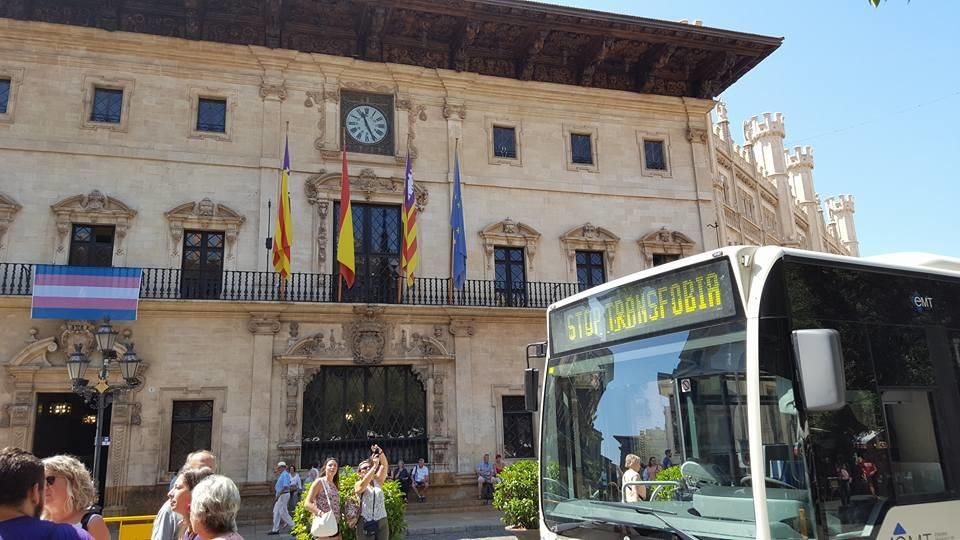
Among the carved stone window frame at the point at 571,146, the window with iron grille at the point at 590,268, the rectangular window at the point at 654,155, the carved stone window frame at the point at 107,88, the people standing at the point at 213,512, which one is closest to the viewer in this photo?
the people standing at the point at 213,512

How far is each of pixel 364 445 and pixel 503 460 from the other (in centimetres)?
378

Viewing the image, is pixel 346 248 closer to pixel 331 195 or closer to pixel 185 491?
pixel 331 195

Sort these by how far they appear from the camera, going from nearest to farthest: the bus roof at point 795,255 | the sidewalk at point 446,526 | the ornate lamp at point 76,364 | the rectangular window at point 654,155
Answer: the bus roof at point 795,255 → the ornate lamp at point 76,364 → the sidewalk at point 446,526 → the rectangular window at point 654,155

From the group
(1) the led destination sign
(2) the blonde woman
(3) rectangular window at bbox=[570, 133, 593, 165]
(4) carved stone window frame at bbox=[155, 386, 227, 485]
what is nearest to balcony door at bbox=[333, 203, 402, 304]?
(4) carved stone window frame at bbox=[155, 386, 227, 485]

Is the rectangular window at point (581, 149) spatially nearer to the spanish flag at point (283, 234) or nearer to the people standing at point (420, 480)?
the spanish flag at point (283, 234)

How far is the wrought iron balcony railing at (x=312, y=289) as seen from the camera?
16141 millimetres

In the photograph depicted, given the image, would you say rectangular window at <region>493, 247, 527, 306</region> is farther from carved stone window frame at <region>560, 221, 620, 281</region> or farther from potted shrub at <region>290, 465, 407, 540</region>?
potted shrub at <region>290, 465, 407, 540</region>

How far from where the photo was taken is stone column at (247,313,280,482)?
15.9 metres

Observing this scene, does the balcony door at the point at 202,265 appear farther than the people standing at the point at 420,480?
Yes

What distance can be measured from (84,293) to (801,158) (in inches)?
2096

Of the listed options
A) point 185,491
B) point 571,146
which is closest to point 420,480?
point 571,146

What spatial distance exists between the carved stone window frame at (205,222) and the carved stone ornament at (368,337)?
3.57 m

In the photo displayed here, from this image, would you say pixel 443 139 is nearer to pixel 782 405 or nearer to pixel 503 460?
pixel 503 460

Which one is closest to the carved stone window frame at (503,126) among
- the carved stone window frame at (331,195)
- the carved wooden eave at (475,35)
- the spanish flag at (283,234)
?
the carved wooden eave at (475,35)
